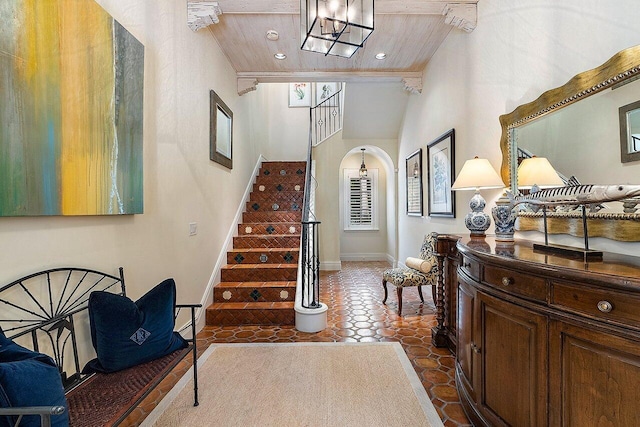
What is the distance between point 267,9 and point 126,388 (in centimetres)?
324

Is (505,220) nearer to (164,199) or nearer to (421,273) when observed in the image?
(421,273)

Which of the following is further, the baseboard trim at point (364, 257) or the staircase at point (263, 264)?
the baseboard trim at point (364, 257)

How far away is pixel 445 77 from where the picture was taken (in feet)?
11.9

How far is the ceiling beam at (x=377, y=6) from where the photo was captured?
114 inches

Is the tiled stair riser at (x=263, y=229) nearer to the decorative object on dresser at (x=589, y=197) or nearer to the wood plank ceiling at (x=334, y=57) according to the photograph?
the wood plank ceiling at (x=334, y=57)

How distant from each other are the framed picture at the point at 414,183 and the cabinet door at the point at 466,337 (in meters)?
2.87

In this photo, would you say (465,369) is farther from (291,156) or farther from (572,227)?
(291,156)

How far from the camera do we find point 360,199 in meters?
7.73

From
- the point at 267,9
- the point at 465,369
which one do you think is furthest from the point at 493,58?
the point at 465,369

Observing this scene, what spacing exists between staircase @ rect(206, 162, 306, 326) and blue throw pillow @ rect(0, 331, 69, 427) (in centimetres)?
235

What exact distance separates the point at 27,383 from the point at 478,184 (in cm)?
277

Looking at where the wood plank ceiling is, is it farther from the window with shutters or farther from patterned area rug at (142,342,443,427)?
the window with shutters

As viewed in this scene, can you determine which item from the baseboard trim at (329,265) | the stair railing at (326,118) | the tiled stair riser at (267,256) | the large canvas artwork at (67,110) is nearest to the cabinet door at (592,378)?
the large canvas artwork at (67,110)

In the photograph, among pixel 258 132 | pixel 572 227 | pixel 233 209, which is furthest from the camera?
pixel 258 132
